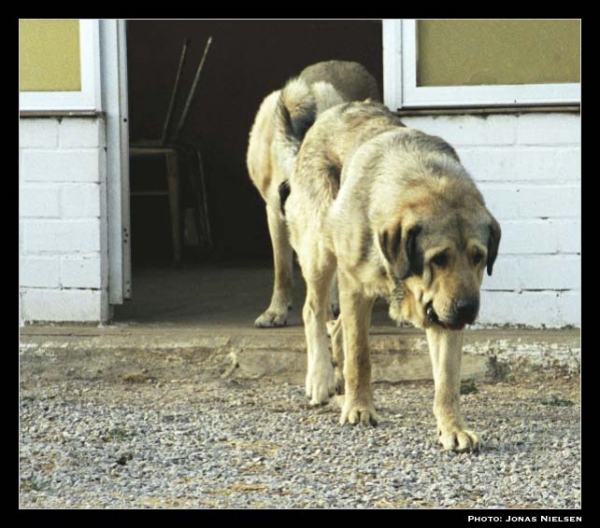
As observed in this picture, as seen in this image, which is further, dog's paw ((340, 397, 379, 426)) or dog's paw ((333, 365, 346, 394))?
dog's paw ((333, 365, 346, 394))

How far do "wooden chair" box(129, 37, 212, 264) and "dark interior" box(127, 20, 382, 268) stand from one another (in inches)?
53.4

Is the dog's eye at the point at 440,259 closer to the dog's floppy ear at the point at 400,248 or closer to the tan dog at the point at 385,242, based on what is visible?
the tan dog at the point at 385,242

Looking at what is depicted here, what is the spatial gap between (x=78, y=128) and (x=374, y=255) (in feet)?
9.16

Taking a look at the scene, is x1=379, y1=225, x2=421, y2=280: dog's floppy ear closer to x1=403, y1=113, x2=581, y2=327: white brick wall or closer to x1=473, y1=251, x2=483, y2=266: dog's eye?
x1=473, y1=251, x2=483, y2=266: dog's eye

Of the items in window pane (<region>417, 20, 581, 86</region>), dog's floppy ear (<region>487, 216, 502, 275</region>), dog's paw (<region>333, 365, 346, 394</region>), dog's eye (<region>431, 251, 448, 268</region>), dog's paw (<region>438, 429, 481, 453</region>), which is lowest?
dog's paw (<region>438, 429, 481, 453</region>)

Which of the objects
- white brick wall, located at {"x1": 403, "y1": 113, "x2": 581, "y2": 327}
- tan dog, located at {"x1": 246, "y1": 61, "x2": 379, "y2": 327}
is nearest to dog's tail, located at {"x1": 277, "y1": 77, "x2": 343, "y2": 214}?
tan dog, located at {"x1": 246, "y1": 61, "x2": 379, "y2": 327}

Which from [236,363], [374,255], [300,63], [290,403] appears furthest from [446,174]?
[300,63]

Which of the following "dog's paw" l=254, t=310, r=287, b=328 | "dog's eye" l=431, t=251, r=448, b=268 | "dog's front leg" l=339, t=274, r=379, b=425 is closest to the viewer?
A: "dog's eye" l=431, t=251, r=448, b=268

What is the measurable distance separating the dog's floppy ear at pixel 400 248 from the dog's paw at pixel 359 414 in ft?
3.27

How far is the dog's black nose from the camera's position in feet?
18.0

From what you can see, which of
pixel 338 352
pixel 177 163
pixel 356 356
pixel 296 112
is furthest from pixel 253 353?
pixel 177 163

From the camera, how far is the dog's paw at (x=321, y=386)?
275 inches

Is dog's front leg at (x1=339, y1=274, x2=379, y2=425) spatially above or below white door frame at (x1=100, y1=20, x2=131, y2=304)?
below

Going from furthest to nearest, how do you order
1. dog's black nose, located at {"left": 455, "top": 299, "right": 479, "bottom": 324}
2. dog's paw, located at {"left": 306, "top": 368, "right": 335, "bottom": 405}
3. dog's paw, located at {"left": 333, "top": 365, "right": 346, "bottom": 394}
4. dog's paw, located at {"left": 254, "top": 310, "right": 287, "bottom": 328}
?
dog's paw, located at {"left": 254, "top": 310, "right": 287, "bottom": 328}
dog's paw, located at {"left": 333, "top": 365, "right": 346, "bottom": 394}
dog's paw, located at {"left": 306, "top": 368, "right": 335, "bottom": 405}
dog's black nose, located at {"left": 455, "top": 299, "right": 479, "bottom": 324}
